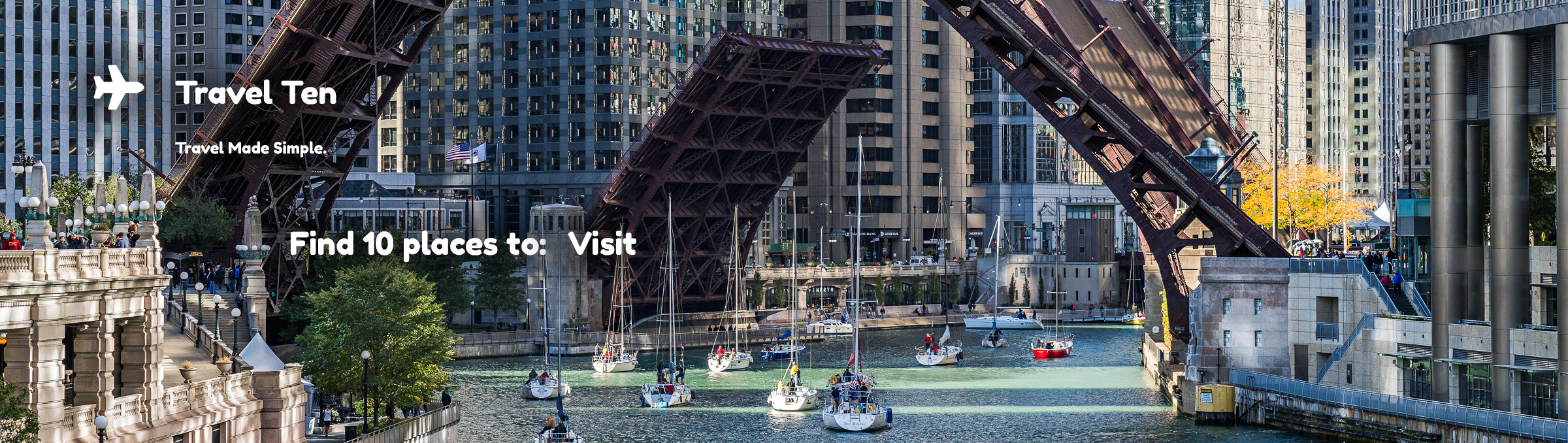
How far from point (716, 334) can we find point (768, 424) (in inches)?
1169

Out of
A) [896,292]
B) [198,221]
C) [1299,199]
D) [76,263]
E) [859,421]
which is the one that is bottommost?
[859,421]

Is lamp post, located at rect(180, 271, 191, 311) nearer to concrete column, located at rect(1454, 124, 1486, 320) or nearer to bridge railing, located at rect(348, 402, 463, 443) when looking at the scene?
bridge railing, located at rect(348, 402, 463, 443)

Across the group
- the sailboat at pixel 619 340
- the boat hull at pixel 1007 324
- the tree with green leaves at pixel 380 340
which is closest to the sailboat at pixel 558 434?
the tree with green leaves at pixel 380 340

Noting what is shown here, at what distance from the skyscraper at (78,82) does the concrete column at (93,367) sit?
67.3m

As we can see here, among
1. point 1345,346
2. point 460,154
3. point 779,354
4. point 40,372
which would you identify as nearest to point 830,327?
point 779,354

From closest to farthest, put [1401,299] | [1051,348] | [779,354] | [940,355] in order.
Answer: [1401,299], [940,355], [779,354], [1051,348]

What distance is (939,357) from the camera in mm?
84562

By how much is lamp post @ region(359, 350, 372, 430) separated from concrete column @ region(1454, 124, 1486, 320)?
28.2 m

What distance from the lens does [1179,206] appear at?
A: 6431cm

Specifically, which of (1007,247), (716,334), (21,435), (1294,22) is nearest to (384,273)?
(21,435)

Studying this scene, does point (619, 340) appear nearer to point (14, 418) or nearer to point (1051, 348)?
point (1051, 348)

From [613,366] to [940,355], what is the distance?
608 inches

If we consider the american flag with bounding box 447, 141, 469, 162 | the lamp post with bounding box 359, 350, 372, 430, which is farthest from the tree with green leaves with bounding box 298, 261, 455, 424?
the american flag with bounding box 447, 141, 469, 162

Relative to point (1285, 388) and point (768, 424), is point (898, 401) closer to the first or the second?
point (768, 424)
